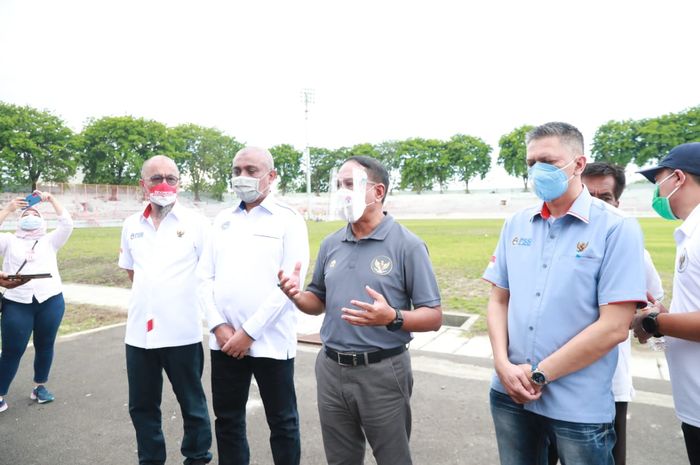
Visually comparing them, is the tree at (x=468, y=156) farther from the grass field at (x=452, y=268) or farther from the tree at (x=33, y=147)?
the grass field at (x=452, y=268)

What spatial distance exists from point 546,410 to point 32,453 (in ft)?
13.0

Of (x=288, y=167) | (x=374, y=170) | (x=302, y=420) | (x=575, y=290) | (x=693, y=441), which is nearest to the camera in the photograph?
(x=575, y=290)

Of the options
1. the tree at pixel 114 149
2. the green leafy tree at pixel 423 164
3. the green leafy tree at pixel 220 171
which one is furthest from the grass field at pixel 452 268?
the green leafy tree at pixel 423 164

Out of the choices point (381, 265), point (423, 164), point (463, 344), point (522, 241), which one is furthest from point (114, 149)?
point (522, 241)

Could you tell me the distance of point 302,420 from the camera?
426 cm

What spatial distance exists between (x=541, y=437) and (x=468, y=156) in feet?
272

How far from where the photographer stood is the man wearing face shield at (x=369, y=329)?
248 cm

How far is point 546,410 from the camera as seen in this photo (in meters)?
2.12

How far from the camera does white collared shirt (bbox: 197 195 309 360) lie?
3.09m

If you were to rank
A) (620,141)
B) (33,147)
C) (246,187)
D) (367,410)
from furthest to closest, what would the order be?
(620,141) < (33,147) < (246,187) < (367,410)

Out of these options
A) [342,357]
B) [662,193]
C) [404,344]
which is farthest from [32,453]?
[662,193]

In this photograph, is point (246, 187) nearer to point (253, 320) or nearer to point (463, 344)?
point (253, 320)

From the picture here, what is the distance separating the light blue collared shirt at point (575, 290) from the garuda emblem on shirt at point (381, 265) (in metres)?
0.67

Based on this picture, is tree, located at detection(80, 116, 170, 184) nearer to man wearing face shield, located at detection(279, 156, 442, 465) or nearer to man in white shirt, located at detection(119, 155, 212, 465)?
man in white shirt, located at detection(119, 155, 212, 465)
